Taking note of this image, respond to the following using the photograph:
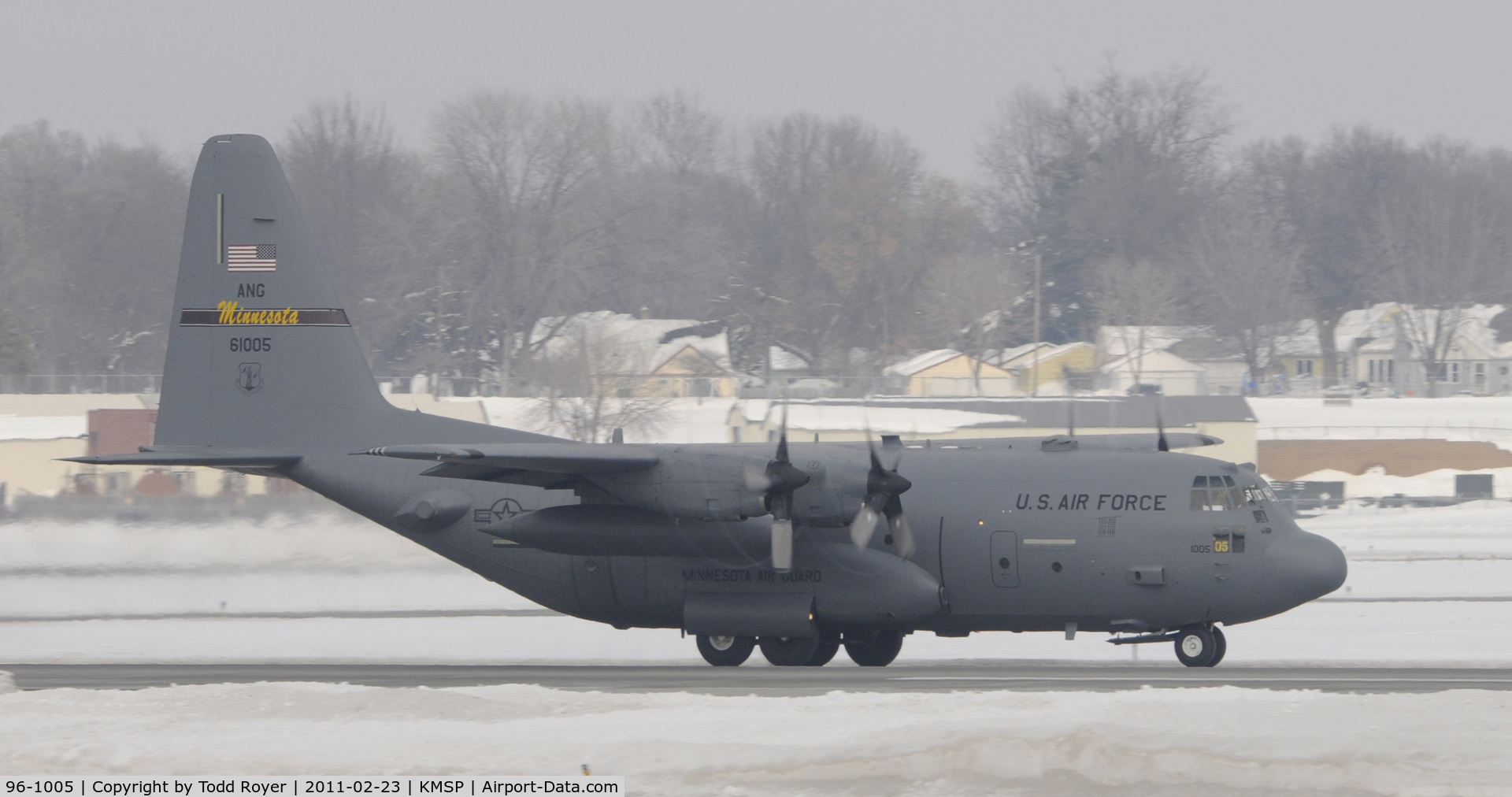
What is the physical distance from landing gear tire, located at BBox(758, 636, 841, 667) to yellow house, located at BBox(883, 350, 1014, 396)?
42686mm

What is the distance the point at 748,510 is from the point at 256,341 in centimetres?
824

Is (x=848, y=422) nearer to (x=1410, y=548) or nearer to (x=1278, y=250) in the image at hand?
(x=1410, y=548)

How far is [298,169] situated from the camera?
88438 mm

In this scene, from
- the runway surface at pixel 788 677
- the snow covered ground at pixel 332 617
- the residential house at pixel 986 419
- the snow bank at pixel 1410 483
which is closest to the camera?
the runway surface at pixel 788 677

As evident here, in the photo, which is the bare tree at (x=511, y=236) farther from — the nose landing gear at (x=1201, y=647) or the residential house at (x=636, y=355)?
the nose landing gear at (x=1201, y=647)

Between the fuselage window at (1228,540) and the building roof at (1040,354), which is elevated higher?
the building roof at (1040,354)

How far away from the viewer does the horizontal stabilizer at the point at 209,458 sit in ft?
70.7

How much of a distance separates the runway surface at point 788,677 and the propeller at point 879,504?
1687 mm

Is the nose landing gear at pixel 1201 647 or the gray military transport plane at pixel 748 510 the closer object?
the gray military transport plane at pixel 748 510

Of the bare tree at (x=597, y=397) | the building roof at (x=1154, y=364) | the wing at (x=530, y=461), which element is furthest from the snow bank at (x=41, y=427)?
the building roof at (x=1154, y=364)

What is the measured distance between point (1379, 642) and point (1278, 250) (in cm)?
7226

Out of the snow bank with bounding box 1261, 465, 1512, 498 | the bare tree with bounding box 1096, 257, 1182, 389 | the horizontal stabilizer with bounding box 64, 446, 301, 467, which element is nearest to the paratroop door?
the horizontal stabilizer with bounding box 64, 446, 301, 467

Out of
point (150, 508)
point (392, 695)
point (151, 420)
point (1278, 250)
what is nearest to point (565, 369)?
point (151, 420)

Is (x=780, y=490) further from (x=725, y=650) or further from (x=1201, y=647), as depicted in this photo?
(x=1201, y=647)
